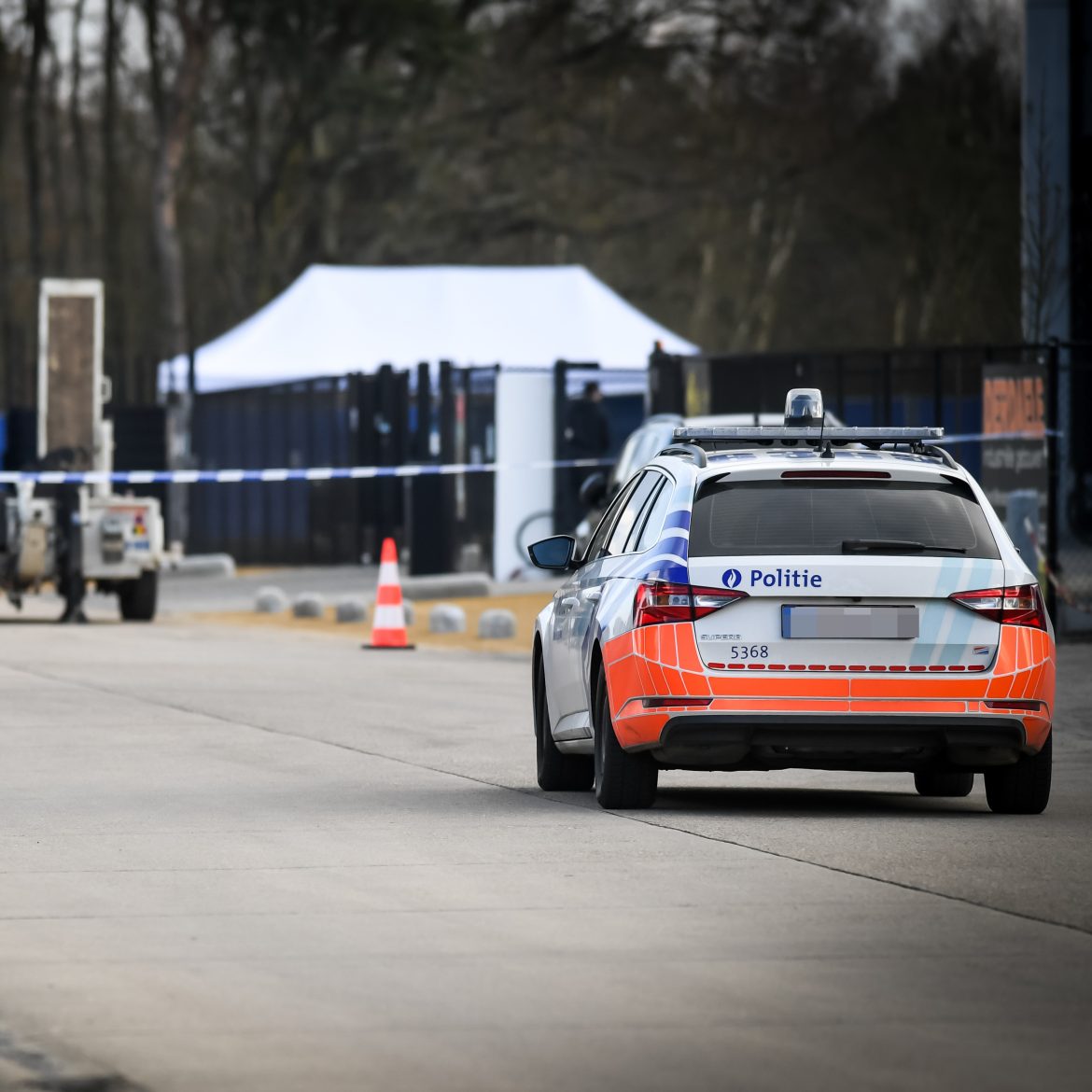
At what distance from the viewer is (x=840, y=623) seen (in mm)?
11227

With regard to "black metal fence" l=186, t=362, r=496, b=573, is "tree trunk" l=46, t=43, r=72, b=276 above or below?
above

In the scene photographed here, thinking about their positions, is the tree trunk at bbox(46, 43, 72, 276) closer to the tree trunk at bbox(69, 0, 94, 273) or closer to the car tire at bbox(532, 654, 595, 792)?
the tree trunk at bbox(69, 0, 94, 273)

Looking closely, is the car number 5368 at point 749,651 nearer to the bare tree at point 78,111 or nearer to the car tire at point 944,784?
the car tire at point 944,784

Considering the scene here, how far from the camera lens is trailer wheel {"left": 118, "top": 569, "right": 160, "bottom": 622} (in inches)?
1087

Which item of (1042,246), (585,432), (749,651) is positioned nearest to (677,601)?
(749,651)

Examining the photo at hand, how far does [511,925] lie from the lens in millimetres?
8695

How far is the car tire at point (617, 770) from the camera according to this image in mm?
11750

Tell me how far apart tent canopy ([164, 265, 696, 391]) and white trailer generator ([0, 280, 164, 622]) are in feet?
41.8

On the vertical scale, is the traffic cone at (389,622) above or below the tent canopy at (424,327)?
below

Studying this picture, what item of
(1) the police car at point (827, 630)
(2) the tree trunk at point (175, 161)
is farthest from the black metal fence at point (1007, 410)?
(2) the tree trunk at point (175, 161)

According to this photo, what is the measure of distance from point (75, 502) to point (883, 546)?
53.3 ft

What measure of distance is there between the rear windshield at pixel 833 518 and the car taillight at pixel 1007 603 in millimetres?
182

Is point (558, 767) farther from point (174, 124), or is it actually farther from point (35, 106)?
point (174, 124)

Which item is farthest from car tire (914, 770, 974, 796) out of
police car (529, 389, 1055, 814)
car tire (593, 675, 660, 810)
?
car tire (593, 675, 660, 810)
